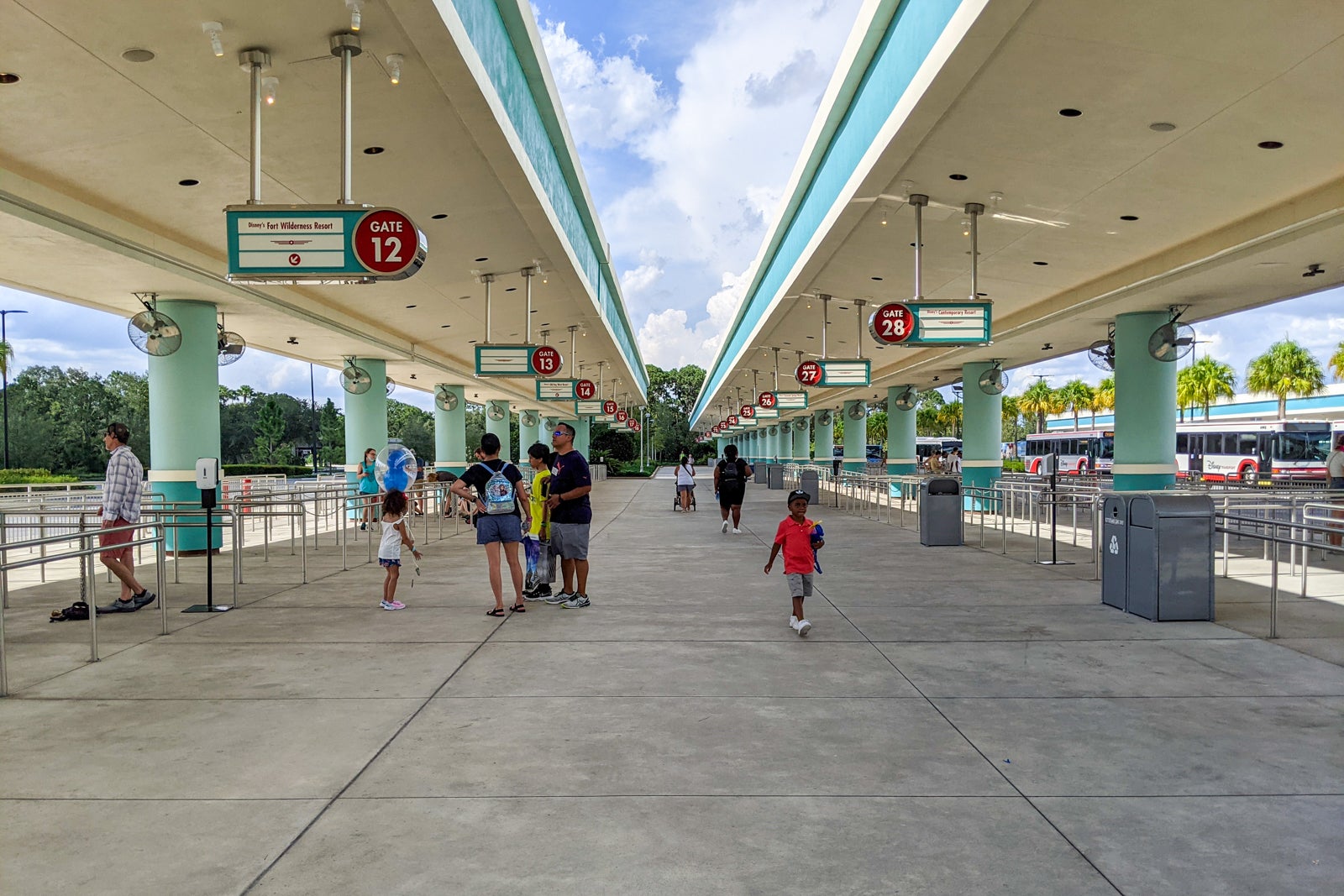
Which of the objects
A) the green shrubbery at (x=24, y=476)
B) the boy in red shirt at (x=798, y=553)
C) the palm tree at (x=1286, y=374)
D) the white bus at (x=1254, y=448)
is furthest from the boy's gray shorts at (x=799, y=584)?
the palm tree at (x=1286, y=374)

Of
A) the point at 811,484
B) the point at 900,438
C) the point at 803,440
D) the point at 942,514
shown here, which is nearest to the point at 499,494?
the point at 942,514

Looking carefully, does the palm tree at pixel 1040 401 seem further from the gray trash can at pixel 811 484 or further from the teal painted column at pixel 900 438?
the gray trash can at pixel 811 484

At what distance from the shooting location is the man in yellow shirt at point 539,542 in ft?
33.1

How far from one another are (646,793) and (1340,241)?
476 inches

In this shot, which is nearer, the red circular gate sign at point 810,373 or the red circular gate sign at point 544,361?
the red circular gate sign at point 544,361

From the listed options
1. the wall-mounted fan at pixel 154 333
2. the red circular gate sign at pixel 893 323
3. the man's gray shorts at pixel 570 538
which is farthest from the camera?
the wall-mounted fan at pixel 154 333

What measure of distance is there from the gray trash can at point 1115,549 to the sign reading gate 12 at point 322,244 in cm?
728

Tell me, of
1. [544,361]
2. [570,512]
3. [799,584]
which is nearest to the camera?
[799,584]

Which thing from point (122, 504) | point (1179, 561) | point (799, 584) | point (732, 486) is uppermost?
point (122, 504)

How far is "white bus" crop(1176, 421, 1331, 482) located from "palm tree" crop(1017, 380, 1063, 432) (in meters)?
45.9

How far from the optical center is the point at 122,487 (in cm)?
931

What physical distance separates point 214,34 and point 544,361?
10292mm

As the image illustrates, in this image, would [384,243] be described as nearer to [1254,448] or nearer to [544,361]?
[544,361]

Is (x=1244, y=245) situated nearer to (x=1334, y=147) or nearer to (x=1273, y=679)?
(x=1334, y=147)
